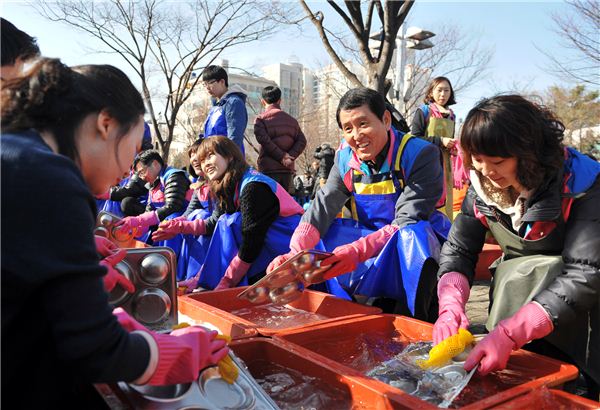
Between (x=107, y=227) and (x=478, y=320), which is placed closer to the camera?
(x=478, y=320)

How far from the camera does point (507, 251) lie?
5.96 ft

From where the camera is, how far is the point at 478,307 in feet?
11.1

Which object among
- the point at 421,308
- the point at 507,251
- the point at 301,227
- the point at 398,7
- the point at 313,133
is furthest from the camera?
the point at 313,133

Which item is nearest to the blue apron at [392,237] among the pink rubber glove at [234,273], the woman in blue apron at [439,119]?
the pink rubber glove at [234,273]

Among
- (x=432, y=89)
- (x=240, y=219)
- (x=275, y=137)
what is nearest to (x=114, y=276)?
(x=240, y=219)

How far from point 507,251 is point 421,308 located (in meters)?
0.47

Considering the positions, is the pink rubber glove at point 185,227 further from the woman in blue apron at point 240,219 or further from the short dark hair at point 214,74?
the short dark hair at point 214,74

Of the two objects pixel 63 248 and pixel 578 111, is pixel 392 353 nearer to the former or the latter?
pixel 63 248

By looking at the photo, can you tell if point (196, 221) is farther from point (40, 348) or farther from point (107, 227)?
point (40, 348)

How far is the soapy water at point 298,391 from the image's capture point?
1342 mm

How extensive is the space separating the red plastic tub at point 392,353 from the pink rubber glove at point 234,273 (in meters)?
1.05

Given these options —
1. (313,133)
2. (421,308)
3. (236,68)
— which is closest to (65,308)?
(421,308)

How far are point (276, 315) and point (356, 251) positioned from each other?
0.48 m

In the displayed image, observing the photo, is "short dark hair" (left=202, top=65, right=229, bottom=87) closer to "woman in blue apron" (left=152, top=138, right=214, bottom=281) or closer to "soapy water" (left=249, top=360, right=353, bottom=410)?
"woman in blue apron" (left=152, top=138, right=214, bottom=281)
